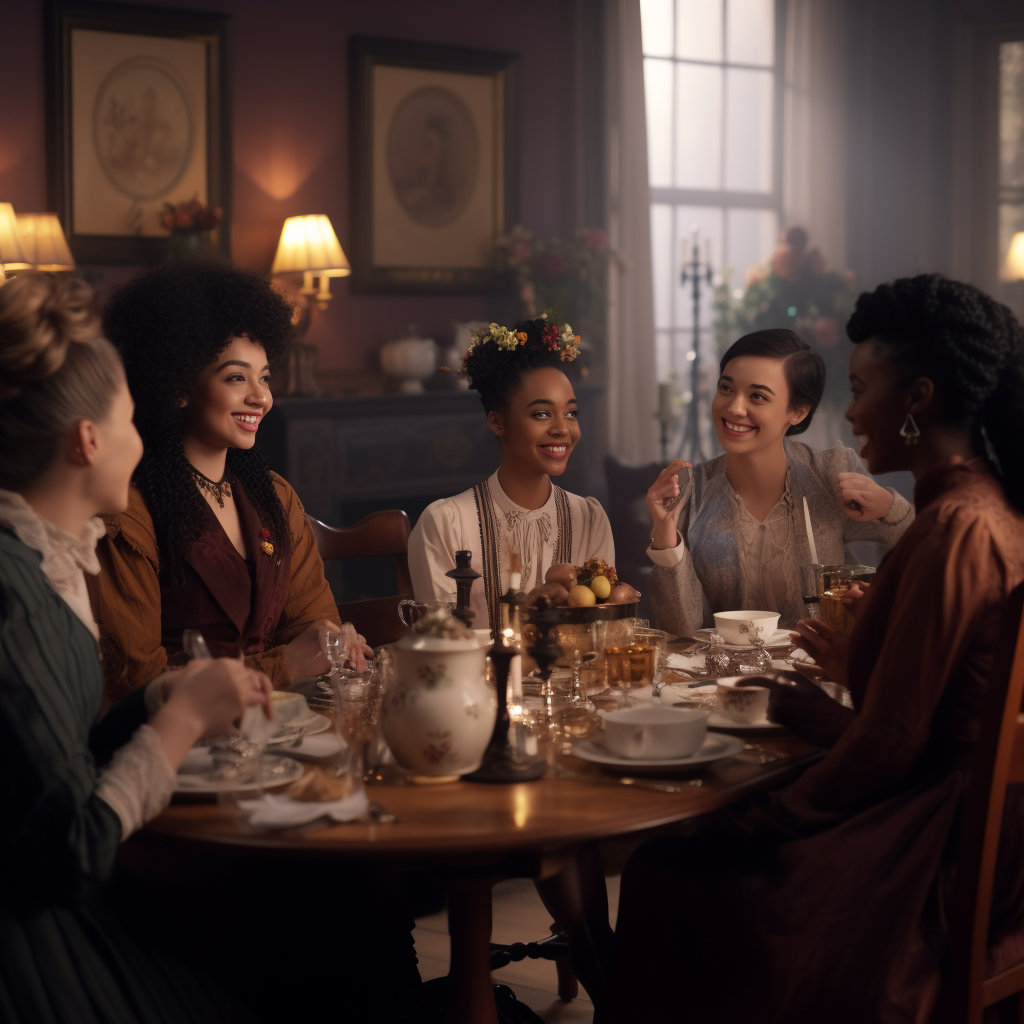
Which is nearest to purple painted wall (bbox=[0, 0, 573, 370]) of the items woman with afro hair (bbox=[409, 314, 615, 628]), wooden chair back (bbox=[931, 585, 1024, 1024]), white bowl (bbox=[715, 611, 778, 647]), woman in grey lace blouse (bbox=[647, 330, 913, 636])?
woman with afro hair (bbox=[409, 314, 615, 628])

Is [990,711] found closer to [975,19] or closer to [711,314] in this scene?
[711,314]

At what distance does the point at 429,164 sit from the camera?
6.05m

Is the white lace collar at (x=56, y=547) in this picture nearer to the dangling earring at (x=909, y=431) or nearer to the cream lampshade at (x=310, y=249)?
the dangling earring at (x=909, y=431)

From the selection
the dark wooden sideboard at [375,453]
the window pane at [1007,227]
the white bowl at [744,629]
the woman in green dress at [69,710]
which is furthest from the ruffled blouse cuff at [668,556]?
the window pane at [1007,227]

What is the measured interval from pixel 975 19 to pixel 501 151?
2980 millimetres

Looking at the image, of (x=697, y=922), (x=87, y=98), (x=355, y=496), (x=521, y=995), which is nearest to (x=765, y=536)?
(x=521, y=995)

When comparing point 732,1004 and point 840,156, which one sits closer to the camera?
point 732,1004

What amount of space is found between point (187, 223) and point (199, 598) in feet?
10.8

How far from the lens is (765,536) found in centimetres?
285

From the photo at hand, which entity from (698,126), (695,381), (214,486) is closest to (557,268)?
(695,381)

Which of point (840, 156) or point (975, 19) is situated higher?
point (975, 19)

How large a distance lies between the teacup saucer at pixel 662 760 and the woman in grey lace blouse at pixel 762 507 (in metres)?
1.06

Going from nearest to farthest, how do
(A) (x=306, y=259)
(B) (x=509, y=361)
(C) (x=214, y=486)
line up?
1. (C) (x=214, y=486)
2. (B) (x=509, y=361)
3. (A) (x=306, y=259)

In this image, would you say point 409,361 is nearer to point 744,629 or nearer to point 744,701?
point 744,629
